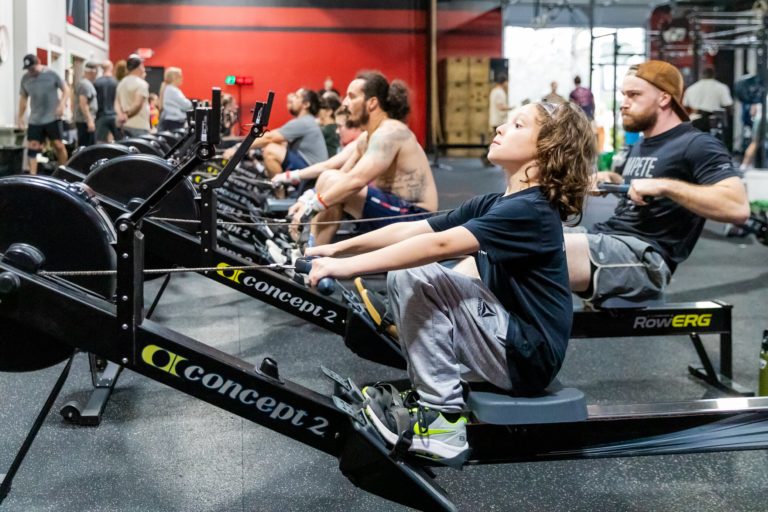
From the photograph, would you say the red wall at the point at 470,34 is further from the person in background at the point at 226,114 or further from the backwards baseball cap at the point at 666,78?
the backwards baseball cap at the point at 666,78

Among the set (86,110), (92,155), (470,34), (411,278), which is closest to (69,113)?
(86,110)

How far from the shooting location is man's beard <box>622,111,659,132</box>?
354 cm

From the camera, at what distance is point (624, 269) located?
10.7 feet

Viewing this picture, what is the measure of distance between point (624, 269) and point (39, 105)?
8.08m

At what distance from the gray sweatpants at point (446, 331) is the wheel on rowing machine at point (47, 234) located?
82 centimetres

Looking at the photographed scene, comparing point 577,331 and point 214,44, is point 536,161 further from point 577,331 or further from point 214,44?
point 214,44

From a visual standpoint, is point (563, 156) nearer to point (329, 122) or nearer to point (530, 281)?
point (530, 281)

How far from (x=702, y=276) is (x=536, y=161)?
4376 mm

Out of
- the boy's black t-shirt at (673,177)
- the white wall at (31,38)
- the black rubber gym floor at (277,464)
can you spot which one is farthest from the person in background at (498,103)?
the boy's black t-shirt at (673,177)

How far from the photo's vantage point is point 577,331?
3.36 metres

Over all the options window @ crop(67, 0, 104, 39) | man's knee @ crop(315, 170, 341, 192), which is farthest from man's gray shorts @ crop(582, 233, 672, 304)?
window @ crop(67, 0, 104, 39)

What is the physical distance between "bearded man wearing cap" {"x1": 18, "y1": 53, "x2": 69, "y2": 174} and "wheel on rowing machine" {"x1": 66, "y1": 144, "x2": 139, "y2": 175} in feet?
Result: 17.7

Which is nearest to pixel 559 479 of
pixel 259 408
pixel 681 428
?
pixel 681 428

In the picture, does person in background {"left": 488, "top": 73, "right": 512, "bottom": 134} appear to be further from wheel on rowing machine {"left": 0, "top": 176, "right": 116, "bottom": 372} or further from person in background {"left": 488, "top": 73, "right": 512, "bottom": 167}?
wheel on rowing machine {"left": 0, "top": 176, "right": 116, "bottom": 372}
